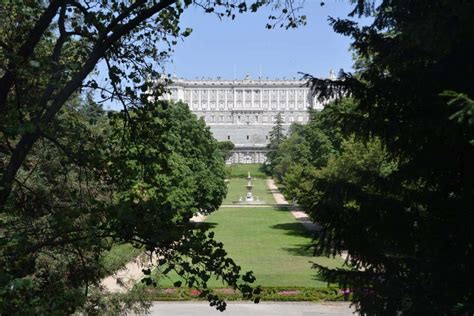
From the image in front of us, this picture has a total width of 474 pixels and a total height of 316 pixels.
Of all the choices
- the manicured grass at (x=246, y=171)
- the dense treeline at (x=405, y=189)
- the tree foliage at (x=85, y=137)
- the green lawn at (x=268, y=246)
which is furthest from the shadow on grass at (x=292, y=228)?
the manicured grass at (x=246, y=171)

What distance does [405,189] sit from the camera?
269 inches

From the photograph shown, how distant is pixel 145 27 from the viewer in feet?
18.9

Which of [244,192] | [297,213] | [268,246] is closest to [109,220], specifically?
[268,246]

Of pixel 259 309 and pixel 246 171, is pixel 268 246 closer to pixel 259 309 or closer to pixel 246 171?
pixel 259 309

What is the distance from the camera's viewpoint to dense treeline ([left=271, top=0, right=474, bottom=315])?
6027 millimetres

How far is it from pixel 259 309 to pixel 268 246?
418 inches

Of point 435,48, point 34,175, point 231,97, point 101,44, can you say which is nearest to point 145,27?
point 101,44

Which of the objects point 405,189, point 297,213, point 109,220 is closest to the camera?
point 109,220

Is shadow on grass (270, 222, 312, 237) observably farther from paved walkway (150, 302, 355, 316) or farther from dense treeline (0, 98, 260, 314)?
dense treeline (0, 98, 260, 314)

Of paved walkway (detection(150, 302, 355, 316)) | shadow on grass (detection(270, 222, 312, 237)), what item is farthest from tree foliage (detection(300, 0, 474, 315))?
shadow on grass (detection(270, 222, 312, 237))

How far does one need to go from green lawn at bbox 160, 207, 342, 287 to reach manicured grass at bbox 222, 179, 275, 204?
36.9ft

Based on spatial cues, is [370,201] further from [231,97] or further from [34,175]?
[231,97]

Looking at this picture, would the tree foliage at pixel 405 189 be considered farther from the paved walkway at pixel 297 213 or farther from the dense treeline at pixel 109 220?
the paved walkway at pixel 297 213

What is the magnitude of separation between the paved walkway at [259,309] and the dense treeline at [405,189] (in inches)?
448
